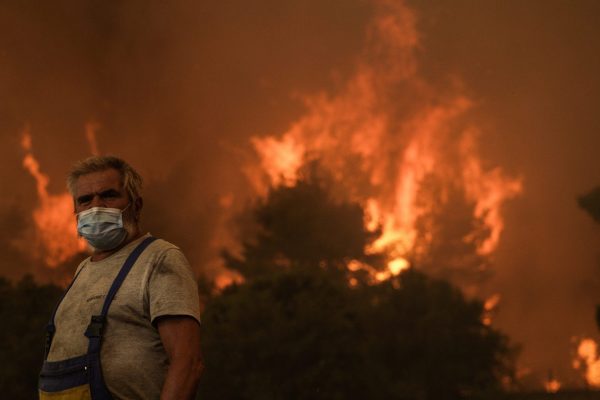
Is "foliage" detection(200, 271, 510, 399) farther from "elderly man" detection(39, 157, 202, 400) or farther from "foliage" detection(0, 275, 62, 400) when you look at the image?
"elderly man" detection(39, 157, 202, 400)

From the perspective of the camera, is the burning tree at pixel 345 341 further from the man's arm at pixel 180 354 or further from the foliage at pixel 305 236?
the man's arm at pixel 180 354

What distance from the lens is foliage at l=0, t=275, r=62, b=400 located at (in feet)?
164

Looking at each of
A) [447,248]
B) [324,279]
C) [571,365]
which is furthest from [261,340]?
[571,365]

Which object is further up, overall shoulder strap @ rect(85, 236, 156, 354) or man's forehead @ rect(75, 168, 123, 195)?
man's forehead @ rect(75, 168, 123, 195)

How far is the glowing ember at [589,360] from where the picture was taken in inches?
4835

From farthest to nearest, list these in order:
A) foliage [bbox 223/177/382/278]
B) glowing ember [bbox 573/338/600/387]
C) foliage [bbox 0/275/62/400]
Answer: glowing ember [bbox 573/338/600/387] → foliage [bbox 223/177/382/278] → foliage [bbox 0/275/62/400]

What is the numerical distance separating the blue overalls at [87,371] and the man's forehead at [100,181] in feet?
1.77

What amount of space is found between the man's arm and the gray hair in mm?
970

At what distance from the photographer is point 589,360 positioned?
126 metres

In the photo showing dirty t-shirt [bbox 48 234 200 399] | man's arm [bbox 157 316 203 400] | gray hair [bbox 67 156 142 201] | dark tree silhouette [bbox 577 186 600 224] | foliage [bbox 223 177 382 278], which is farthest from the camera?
foliage [bbox 223 177 382 278]

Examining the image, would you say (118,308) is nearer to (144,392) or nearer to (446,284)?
(144,392)

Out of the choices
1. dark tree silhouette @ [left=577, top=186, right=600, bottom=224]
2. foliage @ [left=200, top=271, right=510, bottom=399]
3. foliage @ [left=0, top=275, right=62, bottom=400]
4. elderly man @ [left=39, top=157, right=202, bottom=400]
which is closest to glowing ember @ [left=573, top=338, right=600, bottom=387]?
foliage @ [left=200, top=271, right=510, bottom=399]

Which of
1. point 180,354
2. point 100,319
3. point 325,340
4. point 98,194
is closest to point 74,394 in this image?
point 100,319

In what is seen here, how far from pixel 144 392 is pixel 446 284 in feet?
210
